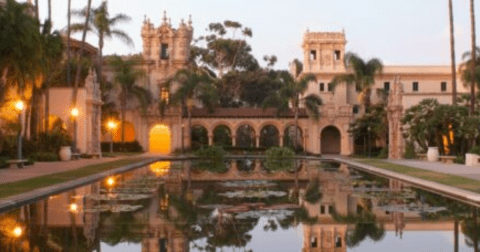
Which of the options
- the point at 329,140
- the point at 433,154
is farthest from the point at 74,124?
the point at 329,140

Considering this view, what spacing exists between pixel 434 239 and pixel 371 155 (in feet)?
145

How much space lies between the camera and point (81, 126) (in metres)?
48.5

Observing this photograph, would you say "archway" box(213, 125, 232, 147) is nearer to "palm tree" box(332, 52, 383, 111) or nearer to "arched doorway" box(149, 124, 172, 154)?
"arched doorway" box(149, 124, 172, 154)

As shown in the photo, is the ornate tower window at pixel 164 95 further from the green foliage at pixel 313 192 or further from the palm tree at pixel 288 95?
the green foliage at pixel 313 192

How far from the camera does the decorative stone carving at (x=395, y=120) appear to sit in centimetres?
4588

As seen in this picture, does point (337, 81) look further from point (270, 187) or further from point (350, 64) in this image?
point (270, 187)

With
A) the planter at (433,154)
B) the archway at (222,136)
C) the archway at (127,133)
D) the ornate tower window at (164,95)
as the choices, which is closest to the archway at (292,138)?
the archway at (222,136)

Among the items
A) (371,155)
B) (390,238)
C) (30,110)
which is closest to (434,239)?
(390,238)

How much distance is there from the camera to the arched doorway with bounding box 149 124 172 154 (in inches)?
2452

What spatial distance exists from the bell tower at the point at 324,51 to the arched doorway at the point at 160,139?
56.5 feet

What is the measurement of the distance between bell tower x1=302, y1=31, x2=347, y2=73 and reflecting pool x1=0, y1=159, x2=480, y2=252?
47.6 m

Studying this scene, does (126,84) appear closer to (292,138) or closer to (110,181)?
(292,138)

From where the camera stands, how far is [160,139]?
62625 millimetres

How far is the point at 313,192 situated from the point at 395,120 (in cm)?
2772
